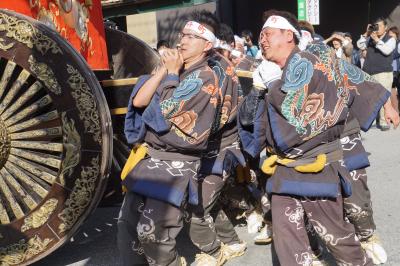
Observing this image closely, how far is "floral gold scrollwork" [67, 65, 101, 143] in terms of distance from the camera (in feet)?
9.27

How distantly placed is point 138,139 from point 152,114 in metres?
0.22

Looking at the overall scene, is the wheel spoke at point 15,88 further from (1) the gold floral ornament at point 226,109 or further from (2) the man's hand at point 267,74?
(2) the man's hand at point 267,74

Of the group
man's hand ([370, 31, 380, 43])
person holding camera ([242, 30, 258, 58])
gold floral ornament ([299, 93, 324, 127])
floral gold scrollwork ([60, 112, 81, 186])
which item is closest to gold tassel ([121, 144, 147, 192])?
floral gold scrollwork ([60, 112, 81, 186])

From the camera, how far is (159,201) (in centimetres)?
270

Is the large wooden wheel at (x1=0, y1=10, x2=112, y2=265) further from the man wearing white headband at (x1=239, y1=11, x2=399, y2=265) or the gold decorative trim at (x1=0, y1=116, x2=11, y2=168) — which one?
the man wearing white headband at (x1=239, y1=11, x2=399, y2=265)

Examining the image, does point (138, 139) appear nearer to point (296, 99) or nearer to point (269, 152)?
point (269, 152)

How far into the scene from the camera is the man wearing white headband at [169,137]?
2629 millimetres

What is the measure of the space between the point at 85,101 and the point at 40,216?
0.66m

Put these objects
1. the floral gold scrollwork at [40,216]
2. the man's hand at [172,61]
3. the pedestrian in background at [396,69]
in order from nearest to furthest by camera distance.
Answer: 1. the man's hand at [172,61]
2. the floral gold scrollwork at [40,216]
3. the pedestrian in background at [396,69]

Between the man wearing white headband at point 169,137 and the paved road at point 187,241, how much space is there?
2.00ft

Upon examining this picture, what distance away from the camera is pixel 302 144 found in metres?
2.53

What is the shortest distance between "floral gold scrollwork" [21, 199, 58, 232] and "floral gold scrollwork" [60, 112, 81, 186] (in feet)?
0.49

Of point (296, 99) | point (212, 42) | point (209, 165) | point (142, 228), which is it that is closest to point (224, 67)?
point (212, 42)

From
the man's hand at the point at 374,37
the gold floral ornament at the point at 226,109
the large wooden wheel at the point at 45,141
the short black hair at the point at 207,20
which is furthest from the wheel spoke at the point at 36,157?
the man's hand at the point at 374,37
